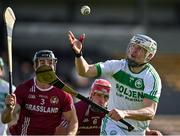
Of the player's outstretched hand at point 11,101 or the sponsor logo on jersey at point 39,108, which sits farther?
the sponsor logo on jersey at point 39,108

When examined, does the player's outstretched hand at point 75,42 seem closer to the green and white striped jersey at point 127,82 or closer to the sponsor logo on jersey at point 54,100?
the green and white striped jersey at point 127,82

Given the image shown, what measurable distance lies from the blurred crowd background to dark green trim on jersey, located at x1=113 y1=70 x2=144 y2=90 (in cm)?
1503

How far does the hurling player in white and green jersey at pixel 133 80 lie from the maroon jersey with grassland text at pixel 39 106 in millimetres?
732

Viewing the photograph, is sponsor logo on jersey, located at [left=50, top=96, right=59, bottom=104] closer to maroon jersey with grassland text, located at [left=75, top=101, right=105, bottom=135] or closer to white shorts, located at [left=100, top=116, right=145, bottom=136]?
maroon jersey with grassland text, located at [left=75, top=101, right=105, bottom=135]

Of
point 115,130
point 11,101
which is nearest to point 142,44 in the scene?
point 115,130

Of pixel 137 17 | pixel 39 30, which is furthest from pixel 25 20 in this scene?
pixel 137 17

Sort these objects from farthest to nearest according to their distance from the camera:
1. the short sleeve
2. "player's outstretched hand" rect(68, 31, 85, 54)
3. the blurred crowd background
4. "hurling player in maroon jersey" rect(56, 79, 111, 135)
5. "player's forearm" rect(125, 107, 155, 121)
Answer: the blurred crowd background, "hurling player in maroon jersey" rect(56, 79, 111, 135), the short sleeve, "player's outstretched hand" rect(68, 31, 85, 54), "player's forearm" rect(125, 107, 155, 121)

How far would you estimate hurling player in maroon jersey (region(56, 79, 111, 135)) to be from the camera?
922 centimetres

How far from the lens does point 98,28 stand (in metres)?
29.6

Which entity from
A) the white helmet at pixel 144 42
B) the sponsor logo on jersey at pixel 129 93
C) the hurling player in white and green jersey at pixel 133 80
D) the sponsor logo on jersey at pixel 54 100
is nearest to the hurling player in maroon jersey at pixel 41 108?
the sponsor logo on jersey at pixel 54 100

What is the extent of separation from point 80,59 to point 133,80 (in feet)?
2.10

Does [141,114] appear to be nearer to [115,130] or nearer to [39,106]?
[115,130]

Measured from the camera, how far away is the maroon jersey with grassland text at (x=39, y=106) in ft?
28.9

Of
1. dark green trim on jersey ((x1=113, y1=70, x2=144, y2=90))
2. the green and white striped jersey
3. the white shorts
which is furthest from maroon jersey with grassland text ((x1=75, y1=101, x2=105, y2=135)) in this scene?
dark green trim on jersey ((x1=113, y1=70, x2=144, y2=90))
